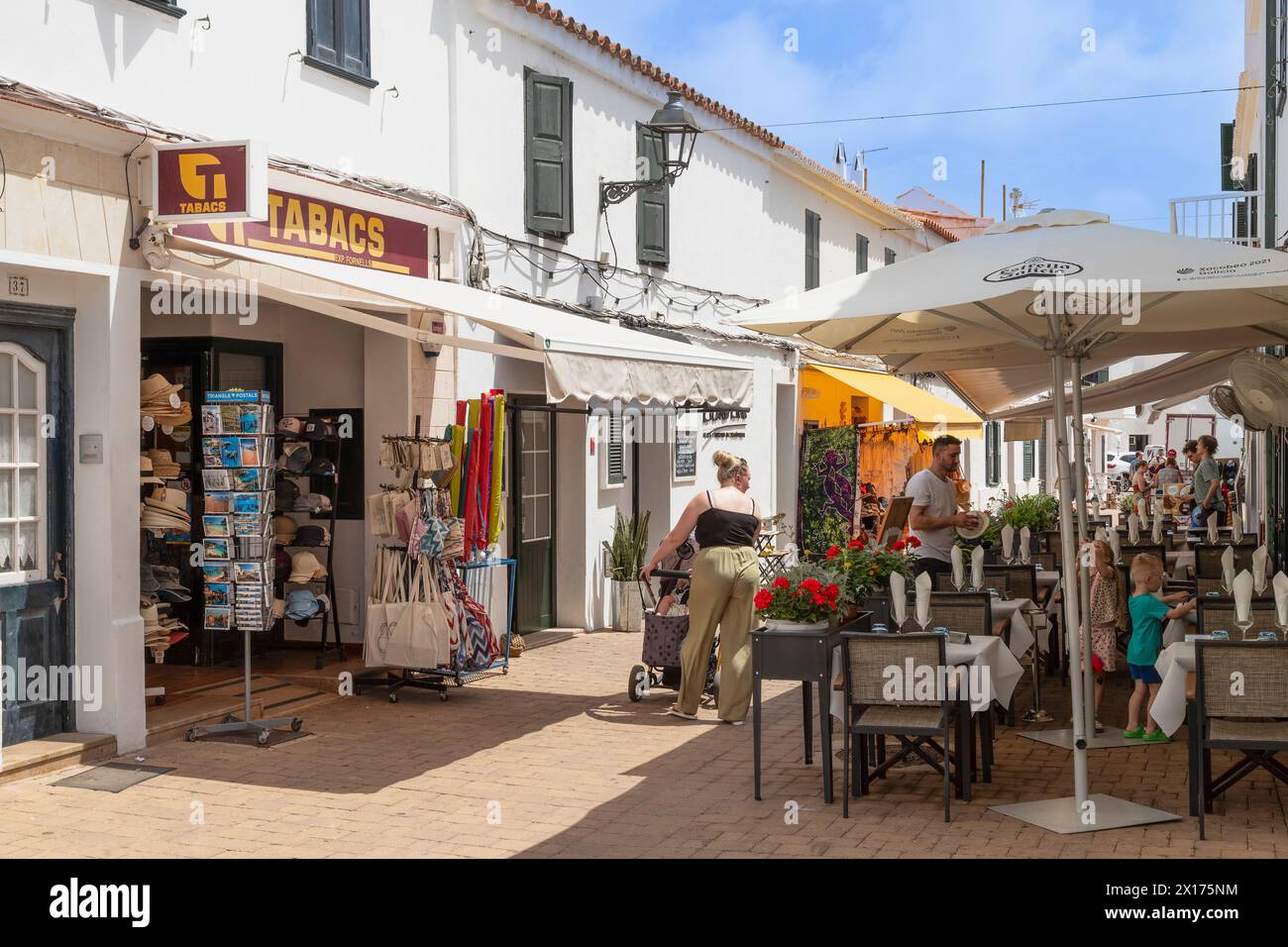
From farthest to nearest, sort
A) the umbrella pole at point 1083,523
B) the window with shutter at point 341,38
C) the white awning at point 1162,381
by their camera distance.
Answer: the white awning at point 1162,381, the window with shutter at point 341,38, the umbrella pole at point 1083,523

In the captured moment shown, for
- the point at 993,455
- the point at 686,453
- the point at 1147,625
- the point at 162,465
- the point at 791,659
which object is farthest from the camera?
the point at 993,455

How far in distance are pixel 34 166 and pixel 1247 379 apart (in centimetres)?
849

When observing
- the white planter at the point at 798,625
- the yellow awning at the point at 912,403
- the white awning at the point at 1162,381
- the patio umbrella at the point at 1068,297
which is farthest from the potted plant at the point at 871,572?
the yellow awning at the point at 912,403

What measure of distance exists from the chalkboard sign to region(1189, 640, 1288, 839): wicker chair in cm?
962

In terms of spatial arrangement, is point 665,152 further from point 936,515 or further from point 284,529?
point 284,529

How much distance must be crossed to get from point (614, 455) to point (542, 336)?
5.80 meters

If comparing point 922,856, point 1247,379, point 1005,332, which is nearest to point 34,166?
point 1005,332

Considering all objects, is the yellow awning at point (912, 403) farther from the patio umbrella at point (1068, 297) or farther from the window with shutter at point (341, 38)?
the patio umbrella at point (1068, 297)

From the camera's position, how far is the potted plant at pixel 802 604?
7375 mm

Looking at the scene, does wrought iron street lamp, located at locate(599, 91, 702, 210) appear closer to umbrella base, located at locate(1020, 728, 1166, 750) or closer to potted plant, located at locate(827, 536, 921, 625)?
potted plant, located at locate(827, 536, 921, 625)

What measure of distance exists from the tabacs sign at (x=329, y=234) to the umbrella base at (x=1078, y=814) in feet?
19.3

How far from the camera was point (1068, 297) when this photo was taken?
6363 mm

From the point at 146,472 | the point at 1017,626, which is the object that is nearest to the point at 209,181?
the point at 146,472
